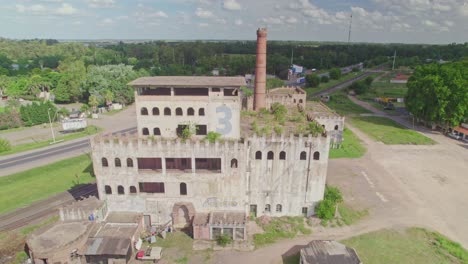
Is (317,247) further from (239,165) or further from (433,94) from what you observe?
(433,94)

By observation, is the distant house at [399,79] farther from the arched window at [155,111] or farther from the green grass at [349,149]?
the arched window at [155,111]

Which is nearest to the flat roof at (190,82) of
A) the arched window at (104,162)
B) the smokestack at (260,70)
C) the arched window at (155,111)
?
the arched window at (155,111)

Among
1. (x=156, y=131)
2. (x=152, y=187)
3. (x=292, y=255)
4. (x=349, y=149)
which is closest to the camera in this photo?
(x=292, y=255)

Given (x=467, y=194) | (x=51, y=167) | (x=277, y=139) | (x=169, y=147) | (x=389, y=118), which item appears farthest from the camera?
(x=389, y=118)

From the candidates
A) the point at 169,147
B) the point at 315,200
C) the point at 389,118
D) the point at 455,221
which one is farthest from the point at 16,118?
the point at 389,118

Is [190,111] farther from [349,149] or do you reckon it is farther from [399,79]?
[399,79]

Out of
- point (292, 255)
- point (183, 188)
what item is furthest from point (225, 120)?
point (292, 255)

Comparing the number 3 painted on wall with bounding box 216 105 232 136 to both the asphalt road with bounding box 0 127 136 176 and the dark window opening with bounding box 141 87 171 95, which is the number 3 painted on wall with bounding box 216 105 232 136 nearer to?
the dark window opening with bounding box 141 87 171 95
